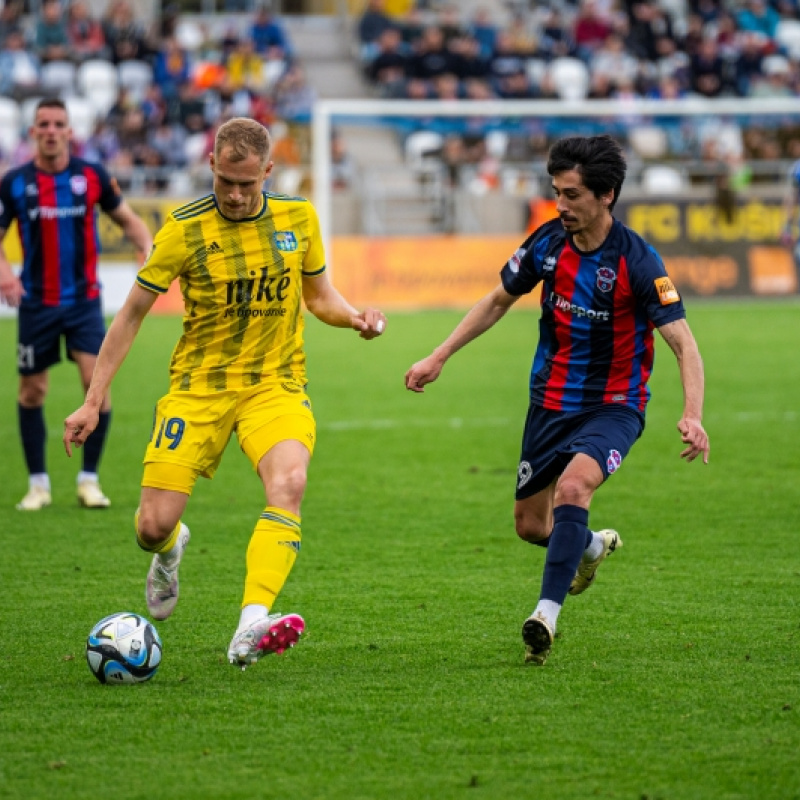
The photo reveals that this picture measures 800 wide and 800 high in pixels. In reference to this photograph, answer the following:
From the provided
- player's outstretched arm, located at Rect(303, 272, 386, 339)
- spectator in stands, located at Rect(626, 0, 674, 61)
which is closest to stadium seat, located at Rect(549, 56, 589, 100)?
spectator in stands, located at Rect(626, 0, 674, 61)

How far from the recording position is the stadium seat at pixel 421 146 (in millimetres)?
24734

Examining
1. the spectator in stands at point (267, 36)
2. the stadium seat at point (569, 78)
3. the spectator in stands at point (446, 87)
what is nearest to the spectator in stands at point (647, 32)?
the stadium seat at point (569, 78)

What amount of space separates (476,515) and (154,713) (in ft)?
13.4

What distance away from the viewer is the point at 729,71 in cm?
2950

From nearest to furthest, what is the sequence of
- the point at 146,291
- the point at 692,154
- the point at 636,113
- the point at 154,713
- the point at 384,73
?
the point at 154,713 → the point at 146,291 → the point at 636,113 → the point at 692,154 → the point at 384,73

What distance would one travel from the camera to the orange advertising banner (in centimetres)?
2214

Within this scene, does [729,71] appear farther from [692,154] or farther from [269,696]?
[269,696]

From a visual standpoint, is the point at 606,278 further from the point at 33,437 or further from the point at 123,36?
the point at 123,36

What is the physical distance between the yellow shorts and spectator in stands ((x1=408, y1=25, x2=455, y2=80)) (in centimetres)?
2269

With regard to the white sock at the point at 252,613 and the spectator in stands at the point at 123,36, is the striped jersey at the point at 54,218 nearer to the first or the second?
the white sock at the point at 252,613

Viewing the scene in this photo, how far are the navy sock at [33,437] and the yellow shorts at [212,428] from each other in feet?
11.7

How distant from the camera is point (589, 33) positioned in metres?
30.2

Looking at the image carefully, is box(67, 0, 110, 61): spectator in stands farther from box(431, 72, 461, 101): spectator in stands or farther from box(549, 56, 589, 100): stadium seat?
box(549, 56, 589, 100): stadium seat

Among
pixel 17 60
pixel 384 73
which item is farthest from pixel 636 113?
pixel 17 60
